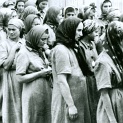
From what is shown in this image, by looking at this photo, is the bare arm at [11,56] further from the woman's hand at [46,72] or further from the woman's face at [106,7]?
the woman's face at [106,7]

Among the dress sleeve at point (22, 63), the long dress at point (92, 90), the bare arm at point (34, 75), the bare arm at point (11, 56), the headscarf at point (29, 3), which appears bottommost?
the long dress at point (92, 90)

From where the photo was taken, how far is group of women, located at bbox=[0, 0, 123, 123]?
17.8 ft

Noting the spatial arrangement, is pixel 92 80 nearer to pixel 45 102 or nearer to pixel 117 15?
pixel 45 102

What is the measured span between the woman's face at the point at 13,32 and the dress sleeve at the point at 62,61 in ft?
4.91

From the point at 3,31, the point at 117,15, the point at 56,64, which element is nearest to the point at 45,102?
the point at 56,64

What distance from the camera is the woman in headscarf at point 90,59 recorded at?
6098 mm

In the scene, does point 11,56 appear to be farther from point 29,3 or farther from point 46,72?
point 29,3

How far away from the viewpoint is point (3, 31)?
7.94 metres

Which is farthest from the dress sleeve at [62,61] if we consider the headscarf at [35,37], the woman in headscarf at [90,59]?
the headscarf at [35,37]

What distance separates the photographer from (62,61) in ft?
18.7

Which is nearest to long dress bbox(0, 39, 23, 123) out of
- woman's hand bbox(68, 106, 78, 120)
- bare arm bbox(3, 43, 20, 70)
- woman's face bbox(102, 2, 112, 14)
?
→ bare arm bbox(3, 43, 20, 70)

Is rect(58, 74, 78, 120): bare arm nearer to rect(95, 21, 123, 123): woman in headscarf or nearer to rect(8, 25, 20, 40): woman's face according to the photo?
rect(95, 21, 123, 123): woman in headscarf

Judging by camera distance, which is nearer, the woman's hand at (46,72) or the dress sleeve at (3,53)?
the woman's hand at (46,72)

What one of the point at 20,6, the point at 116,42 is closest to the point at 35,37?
the point at 116,42
